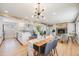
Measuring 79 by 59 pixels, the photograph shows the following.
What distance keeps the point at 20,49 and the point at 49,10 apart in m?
1.03

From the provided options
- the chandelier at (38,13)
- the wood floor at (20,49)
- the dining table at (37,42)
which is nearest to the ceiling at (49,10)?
the chandelier at (38,13)

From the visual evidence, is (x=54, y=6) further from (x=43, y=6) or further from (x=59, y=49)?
(x=59, y=49)

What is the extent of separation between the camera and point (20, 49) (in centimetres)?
251

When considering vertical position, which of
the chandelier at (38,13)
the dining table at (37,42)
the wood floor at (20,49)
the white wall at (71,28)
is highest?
the chandelier at (38,13)

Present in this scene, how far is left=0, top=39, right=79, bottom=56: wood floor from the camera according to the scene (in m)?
2.53

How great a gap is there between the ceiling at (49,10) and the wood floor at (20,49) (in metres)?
0.55

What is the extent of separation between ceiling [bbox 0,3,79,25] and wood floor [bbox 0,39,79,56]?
0.55 meters

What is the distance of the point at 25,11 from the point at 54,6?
24.6 inches

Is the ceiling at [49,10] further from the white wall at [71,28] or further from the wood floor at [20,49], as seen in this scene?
the wood floor at [20,49]

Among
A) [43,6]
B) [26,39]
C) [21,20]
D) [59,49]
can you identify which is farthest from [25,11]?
[59,49]

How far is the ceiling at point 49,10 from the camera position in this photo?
2.50m

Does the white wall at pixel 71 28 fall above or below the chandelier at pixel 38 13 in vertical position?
below

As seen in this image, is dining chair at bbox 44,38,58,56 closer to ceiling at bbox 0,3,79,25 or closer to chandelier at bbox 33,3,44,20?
ceiling at bbox 0,3,79,25

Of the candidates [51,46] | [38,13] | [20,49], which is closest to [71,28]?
[51,46]
